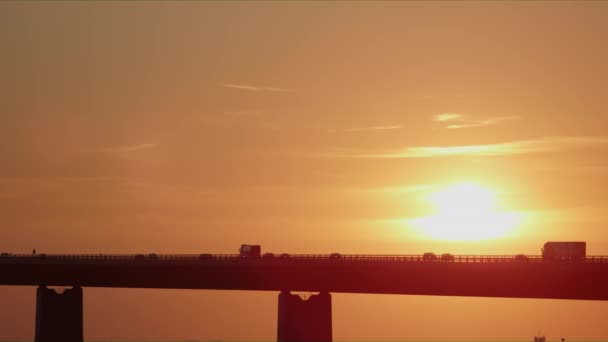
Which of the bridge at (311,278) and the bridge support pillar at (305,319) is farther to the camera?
the bridge support pillar at (305,319)

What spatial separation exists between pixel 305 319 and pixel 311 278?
20.4 feet

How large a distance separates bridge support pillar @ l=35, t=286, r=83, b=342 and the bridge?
0.15 m

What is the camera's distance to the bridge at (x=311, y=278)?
14288 cm

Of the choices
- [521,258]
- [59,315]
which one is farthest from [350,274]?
[59,315]

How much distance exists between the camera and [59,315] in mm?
194750

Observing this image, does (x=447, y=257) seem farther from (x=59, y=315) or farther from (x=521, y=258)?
(x=59, y=315)

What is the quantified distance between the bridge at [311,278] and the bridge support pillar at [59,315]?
5.9 inches

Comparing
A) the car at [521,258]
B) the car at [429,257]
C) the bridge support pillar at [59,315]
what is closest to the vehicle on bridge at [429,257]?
the car at [429,257]

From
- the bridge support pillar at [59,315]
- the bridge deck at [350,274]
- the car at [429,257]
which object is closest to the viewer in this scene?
the bridge deck at [350,274]

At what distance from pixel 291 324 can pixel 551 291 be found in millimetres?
34948

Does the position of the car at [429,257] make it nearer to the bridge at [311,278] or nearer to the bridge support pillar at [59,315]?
the bridge at [311,278]

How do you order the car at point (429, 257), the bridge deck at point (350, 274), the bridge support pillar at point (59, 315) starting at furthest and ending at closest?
the bridge support pillar at point (59, 315), the car at point (429, 257), the bridge deck at point (350, 274)

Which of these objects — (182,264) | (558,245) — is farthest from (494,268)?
(182,264)

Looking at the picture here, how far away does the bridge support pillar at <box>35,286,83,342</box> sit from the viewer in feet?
629
